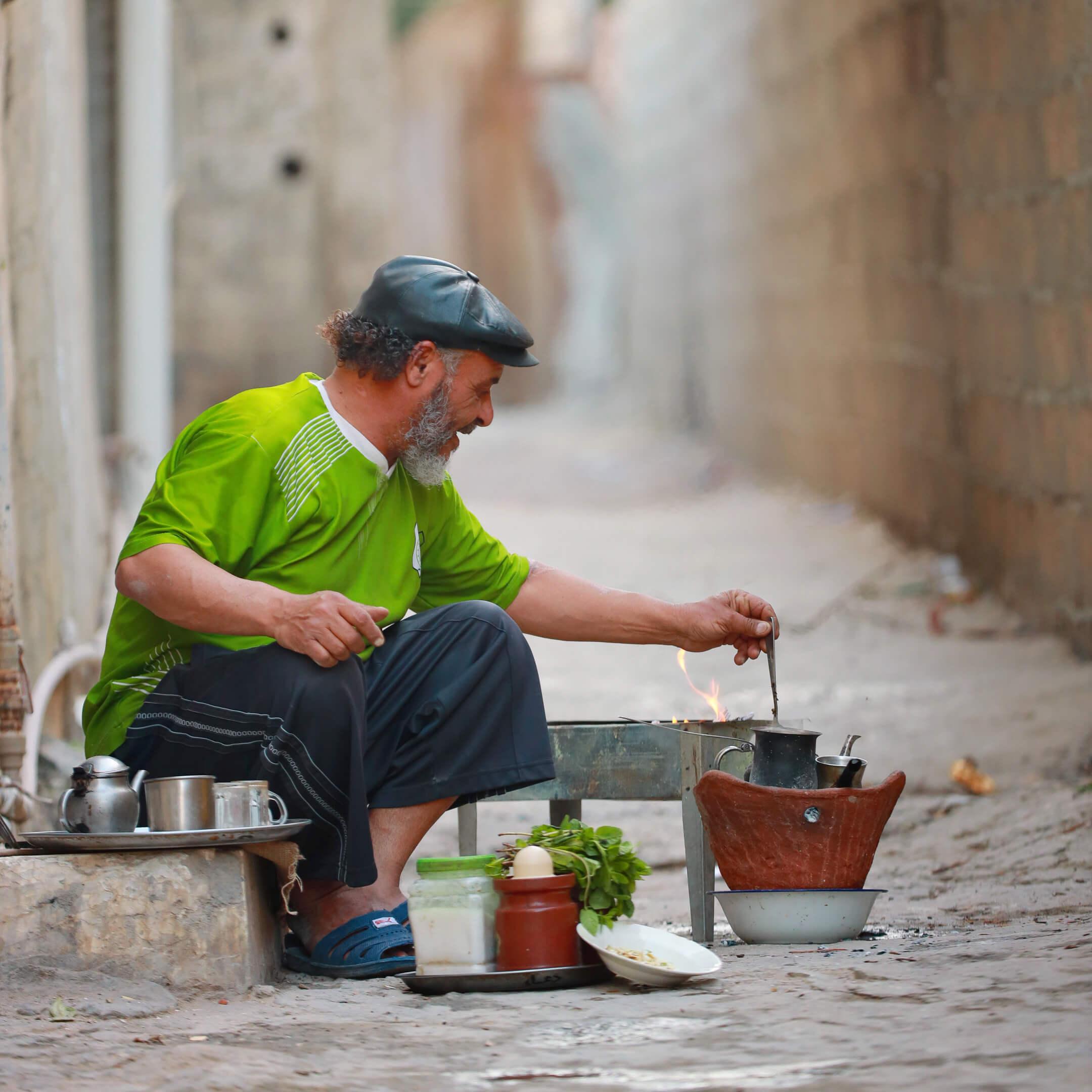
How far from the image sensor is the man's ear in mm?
3184

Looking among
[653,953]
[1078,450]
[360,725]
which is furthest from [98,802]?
[1078,450]

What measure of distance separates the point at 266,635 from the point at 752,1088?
1.21m

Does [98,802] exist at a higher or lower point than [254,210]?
lower

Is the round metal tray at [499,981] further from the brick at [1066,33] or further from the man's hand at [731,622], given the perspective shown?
the brick at [1066,33]

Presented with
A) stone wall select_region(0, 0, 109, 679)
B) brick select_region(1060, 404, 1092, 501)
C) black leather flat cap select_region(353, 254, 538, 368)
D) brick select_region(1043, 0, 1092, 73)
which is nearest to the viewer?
black leather flat cap select_region(353, 254, 538, 368)

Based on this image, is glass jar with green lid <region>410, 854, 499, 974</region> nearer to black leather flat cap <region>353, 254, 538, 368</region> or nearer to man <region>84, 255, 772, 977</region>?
man <region>84, 255, 772, 977</region>

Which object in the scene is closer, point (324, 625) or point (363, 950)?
point (324, 625)

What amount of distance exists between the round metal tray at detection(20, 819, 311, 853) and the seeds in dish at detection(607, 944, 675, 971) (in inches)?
22.8

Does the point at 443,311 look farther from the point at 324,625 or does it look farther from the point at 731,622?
the point at 731,622

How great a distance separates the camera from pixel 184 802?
283 cm

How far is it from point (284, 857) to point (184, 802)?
0.22 meters

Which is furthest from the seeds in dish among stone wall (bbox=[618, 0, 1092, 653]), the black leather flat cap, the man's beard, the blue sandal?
stone wall (bbox=[618, 0, 1092, 653])

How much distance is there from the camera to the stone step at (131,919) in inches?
111

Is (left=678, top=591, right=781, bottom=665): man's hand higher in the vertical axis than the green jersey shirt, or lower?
lower
